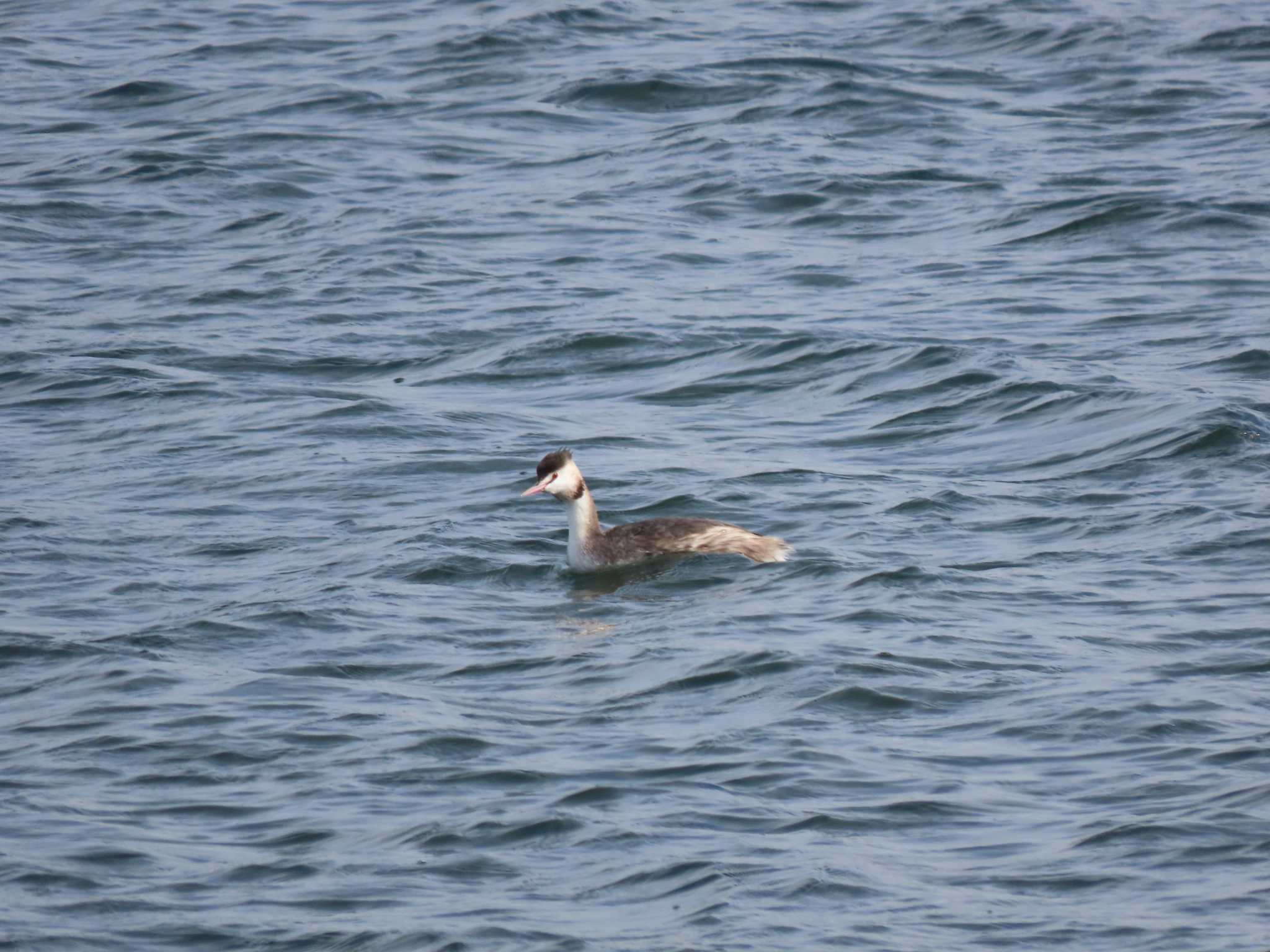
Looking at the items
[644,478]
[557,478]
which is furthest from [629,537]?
[644,478]

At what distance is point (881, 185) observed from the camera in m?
23.7

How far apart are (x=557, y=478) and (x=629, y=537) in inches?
24.0

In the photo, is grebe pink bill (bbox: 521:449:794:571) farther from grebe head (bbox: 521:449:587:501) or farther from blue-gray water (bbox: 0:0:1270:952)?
blue-gray water (bbox: 0:0:1270:952)

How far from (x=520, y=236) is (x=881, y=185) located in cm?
404

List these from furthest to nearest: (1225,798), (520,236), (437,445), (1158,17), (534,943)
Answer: (1158,17), (520,236), (437,445), (1225,798), (534,943)

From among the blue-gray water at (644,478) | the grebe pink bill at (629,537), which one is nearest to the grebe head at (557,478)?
the grebe pink bill at (629,537)

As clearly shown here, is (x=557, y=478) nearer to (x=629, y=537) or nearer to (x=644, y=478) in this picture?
(x=629, y=537)

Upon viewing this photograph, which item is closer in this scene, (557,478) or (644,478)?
(557,478)

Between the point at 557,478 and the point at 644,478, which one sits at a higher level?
the point at 557,478

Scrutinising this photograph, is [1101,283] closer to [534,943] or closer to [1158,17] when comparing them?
[1158,17]

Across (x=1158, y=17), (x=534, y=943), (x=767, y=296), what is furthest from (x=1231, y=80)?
(x=534, y=943)

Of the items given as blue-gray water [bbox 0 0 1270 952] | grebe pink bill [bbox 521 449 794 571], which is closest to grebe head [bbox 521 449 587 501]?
grebe pink bill [bbox 521 449 794 571]

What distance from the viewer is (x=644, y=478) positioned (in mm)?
15992

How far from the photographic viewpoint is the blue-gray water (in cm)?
941
